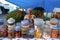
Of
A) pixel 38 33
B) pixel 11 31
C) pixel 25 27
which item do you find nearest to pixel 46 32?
pixel 38 33

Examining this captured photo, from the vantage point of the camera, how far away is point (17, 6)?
224cm

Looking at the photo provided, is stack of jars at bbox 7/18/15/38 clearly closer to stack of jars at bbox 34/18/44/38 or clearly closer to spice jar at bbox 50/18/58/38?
stack of jars at bbox 34/18/44/38

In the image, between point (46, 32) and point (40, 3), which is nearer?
point (46, 32)

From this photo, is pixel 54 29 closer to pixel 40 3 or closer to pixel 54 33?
pixel 54 33

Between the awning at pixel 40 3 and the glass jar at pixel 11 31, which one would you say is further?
the awning at pixel 40 3

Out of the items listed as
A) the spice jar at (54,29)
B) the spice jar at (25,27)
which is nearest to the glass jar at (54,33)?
the spice jar at (54,29)

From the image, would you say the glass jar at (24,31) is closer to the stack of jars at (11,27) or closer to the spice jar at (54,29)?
the stack of jars at (11,27)

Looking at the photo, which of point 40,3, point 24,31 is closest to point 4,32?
point 24,31

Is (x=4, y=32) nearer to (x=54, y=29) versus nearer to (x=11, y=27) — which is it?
(x=11, y=27)

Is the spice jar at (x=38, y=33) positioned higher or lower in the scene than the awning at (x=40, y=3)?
lower

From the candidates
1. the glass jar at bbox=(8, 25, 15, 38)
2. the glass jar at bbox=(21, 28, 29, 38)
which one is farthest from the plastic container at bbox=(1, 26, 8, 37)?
the glass jar at bbox=(21, 28, 29, 38)

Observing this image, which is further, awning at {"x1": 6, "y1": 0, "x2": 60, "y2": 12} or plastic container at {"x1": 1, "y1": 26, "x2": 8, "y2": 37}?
awning at {"x1": 6, "y1": 0, "x2": 60, "y2": 12}

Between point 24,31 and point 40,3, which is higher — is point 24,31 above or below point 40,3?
below

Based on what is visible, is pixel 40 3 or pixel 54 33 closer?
pixel 54 33
